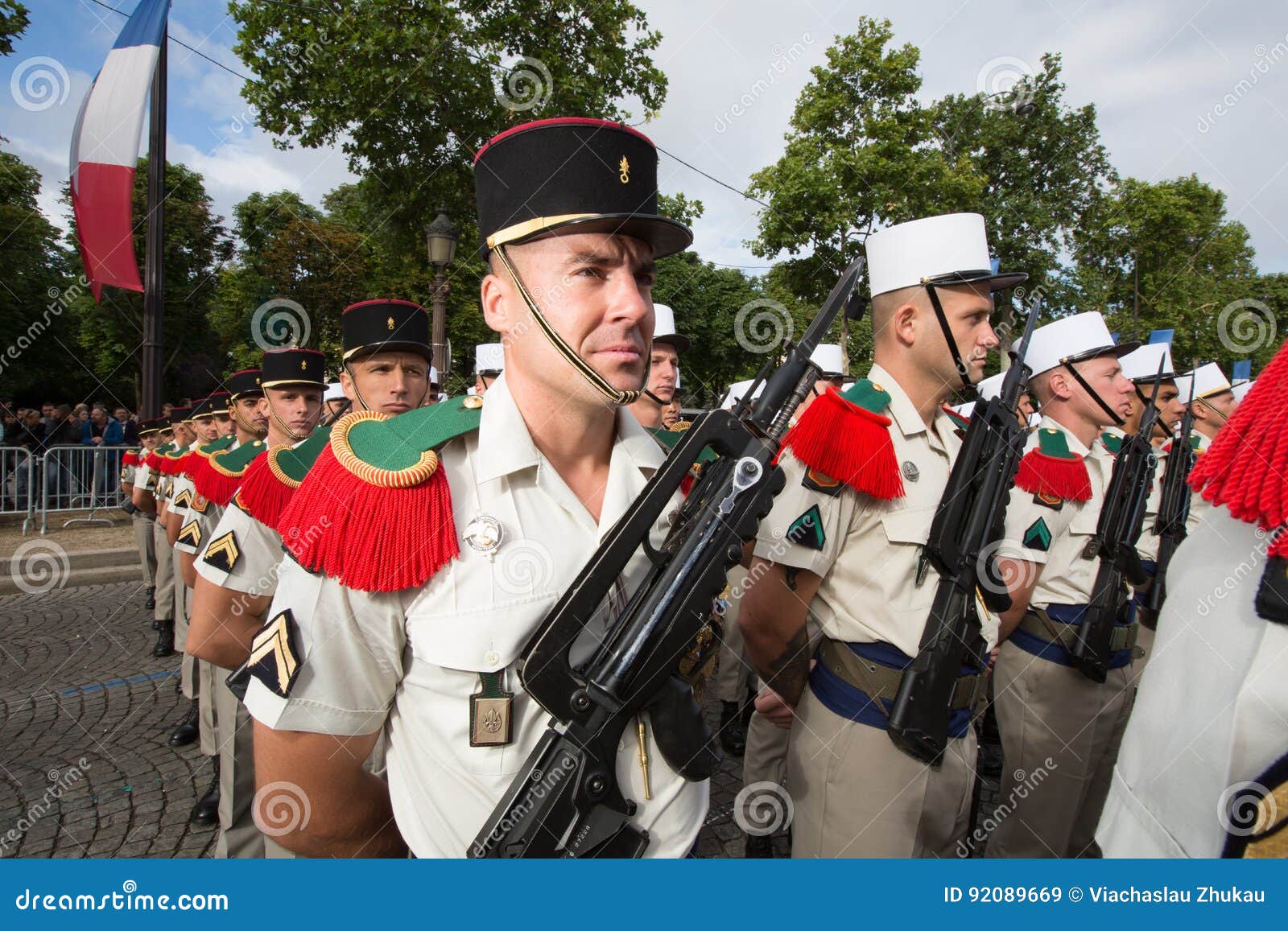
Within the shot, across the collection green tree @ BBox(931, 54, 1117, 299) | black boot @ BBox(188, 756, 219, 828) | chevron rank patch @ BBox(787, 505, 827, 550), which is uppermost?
green tree @ BBox(931, 54, 1117, 299)

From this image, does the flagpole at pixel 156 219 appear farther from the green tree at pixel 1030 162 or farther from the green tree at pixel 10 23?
the green tree at pixel 1030 162

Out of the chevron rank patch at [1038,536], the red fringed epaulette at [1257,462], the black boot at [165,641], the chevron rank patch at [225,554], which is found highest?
the red fringed epaulette at [1257,462]

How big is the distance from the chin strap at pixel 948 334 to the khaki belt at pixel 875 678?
1.10 m

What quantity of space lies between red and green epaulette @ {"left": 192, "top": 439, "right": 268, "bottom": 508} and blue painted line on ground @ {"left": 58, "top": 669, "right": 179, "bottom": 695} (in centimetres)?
280

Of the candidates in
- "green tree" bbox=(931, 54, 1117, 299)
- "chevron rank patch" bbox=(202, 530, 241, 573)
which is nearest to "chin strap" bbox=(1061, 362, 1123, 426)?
"chevron rank patch" bbox=(202, 530, 241, 573)

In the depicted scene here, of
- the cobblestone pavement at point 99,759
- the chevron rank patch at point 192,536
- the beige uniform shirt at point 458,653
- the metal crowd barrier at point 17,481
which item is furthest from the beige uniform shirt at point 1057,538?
the metal crowd barrier at point 17,481

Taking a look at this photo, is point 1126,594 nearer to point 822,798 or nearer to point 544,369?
point 822,798

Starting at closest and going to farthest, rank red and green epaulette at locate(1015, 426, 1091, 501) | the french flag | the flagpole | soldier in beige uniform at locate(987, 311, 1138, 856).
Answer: soldier in beige uniform at locate(987, 311, 1138, 856) < red and green epaulette at locate(1015, 426, 1091, 501) < the french flag < the flagpole

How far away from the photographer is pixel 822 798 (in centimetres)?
250

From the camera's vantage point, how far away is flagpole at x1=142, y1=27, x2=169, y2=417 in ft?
32.0

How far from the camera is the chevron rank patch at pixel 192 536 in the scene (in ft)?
16.3

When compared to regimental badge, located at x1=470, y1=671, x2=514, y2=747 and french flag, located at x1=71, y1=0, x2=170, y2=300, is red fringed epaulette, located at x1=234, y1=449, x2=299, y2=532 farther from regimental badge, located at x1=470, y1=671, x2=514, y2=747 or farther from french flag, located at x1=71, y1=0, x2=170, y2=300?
french flag, located at x1=71, y1=0, x2=170, y2=300

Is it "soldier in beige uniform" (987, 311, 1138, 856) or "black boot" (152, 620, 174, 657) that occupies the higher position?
"soldier in beige uniform" (987, 311, 1138, 856)

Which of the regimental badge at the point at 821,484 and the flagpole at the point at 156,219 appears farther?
the flagpole at the point at 156,219
